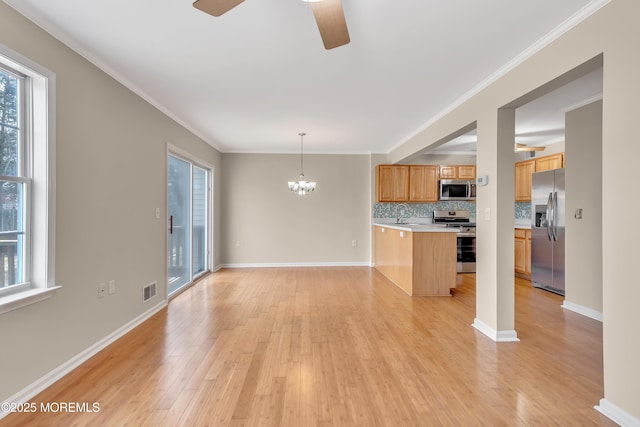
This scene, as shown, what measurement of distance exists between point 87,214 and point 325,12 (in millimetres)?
2436

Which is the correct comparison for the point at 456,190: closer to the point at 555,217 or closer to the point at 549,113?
the point at 555,217

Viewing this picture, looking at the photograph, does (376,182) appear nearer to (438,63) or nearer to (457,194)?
(457,194)

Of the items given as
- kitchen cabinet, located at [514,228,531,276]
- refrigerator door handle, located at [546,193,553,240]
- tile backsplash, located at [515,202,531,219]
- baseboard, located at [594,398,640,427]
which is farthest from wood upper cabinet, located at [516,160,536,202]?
baseboard, located at [594,398,640,427]

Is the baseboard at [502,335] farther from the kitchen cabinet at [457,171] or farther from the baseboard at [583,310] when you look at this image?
the kitchen cabinet at [457,171]

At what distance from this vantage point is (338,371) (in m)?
2.29

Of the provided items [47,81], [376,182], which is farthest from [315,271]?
[47,81]

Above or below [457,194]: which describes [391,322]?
below

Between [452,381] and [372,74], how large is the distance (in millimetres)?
2679

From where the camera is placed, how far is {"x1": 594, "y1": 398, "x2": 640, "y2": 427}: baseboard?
1682 mm

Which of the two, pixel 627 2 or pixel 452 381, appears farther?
pixel 452 381

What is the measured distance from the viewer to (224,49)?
96.7 inches

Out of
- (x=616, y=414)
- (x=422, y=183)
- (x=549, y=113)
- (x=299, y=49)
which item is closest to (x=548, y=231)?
(x=549, y=113)

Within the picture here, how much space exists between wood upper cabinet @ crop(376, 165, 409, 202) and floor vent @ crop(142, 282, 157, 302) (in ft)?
14.8

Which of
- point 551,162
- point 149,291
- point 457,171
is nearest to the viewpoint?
point 149,291
